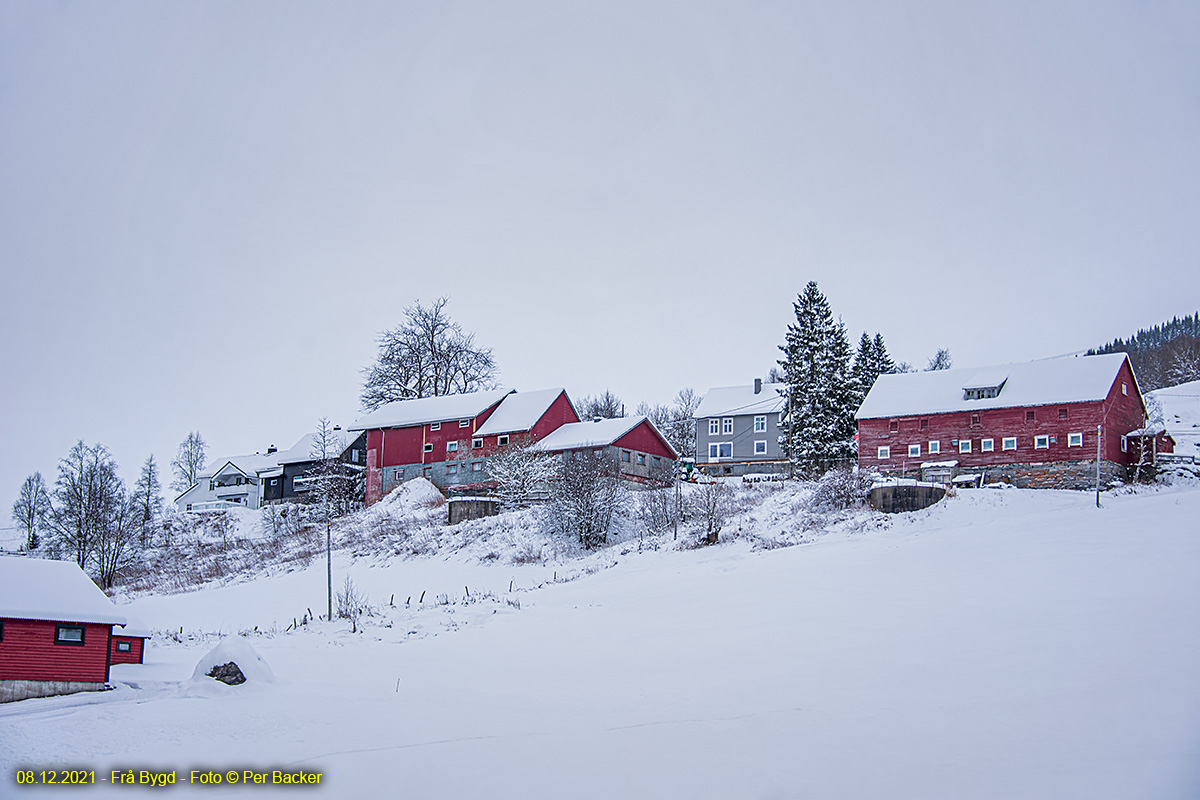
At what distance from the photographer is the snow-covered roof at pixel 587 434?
5022 cm

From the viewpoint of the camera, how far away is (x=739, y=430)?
64438mm

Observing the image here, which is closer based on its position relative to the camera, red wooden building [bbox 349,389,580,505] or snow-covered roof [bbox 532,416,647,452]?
snow-covered roof [bbox 532,416,647,452]

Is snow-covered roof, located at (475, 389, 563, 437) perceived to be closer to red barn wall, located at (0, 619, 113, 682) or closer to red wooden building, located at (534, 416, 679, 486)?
red wooden building, located at (534, 416, 679, 486)

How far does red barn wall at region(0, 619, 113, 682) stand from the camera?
13.9 meters

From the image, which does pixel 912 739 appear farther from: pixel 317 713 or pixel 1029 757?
pixel 317 713

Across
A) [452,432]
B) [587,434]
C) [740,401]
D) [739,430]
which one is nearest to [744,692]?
[587,434]

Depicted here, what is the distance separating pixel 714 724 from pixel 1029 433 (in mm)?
36047

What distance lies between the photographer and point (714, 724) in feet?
35.1

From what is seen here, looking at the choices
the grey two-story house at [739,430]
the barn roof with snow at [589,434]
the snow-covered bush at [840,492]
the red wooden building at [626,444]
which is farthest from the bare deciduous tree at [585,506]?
the grey two-story house at [739,430]

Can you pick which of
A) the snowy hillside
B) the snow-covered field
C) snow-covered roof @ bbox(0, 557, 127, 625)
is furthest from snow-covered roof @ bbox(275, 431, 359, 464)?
the snowy hillside

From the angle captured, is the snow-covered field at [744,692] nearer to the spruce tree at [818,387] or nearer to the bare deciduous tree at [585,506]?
the bare deciduous tree at [585,506]

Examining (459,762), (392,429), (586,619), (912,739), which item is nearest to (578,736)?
(459,762)

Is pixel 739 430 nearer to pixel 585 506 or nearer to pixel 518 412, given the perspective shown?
pixel 518 412

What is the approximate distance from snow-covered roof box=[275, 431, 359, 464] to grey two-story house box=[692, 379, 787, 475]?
27.9m
